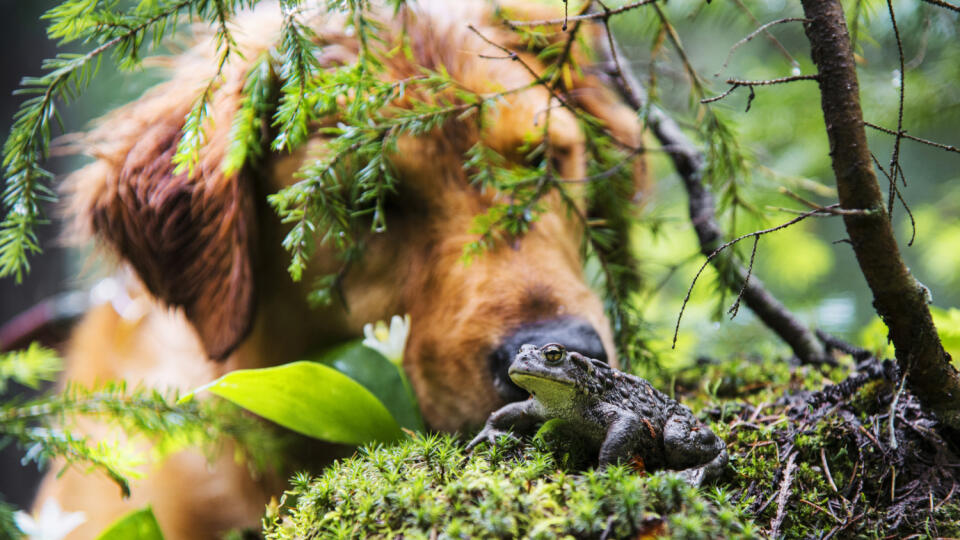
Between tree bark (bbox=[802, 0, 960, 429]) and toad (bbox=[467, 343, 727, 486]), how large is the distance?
48 cm

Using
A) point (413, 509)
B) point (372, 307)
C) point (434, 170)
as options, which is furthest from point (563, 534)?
point (434, 170)

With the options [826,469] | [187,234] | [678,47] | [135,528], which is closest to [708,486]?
[826,469]

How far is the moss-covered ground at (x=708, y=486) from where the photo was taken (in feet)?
3.71

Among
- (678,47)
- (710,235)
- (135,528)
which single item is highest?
(678,47)

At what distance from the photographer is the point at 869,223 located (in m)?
1.39

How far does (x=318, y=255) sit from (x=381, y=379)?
53 centimetres

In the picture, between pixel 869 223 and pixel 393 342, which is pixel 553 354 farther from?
pixel 869 223

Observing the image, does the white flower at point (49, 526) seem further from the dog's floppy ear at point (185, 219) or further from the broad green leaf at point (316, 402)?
the broad green leaf at point (316, 402)

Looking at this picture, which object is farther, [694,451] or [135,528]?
[135,528]

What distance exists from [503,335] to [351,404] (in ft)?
1.59

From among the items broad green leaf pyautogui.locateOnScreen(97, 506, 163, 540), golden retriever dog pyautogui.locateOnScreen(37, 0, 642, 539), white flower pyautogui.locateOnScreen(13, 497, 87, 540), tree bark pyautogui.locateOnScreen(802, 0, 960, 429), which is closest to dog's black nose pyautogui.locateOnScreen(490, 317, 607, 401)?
golden retriever dog pyautogui.locateOnScreen(37, 0, 642, 539)

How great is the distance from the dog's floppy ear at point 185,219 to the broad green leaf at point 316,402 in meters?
0.58

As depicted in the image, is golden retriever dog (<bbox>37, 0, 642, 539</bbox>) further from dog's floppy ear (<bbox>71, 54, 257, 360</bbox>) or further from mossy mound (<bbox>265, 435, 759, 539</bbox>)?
mossy mound (<bbox>265, 435, 759, 539</bbox>)

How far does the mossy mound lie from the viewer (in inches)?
43.6
